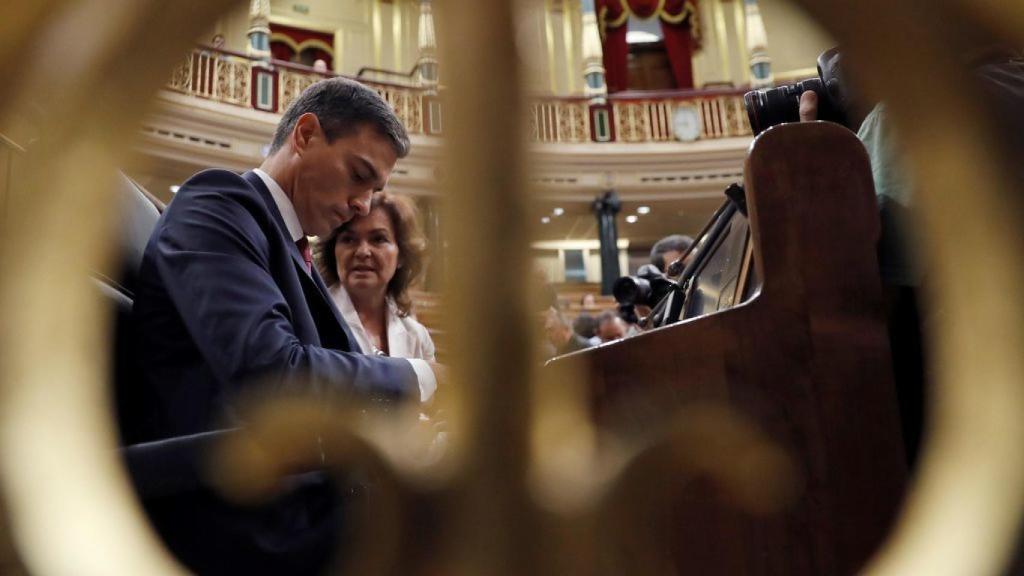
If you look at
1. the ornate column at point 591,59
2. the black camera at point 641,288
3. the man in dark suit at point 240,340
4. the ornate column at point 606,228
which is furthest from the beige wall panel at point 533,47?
the ornate column at point 591,59

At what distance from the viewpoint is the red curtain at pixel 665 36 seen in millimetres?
10891

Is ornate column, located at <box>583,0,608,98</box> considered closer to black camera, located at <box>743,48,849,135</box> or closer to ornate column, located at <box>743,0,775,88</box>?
ornate column, located at <box>743,0,775,88</box>

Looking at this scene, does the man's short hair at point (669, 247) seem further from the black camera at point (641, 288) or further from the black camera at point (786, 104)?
the black camera at point (786, 104)

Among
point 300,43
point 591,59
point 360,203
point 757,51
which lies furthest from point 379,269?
point 757,51

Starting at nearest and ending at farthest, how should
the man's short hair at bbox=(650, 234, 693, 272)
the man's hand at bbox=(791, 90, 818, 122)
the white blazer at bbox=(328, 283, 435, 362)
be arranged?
the man's hand at bbox=(791, 90, 818, 122), the white blazer at bbox=(328, 283, 435, 362), the man's short hair at bbox=(650, 234, 693, 272)

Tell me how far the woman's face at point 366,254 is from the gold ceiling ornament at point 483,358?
1516mm

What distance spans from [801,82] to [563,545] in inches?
37.6

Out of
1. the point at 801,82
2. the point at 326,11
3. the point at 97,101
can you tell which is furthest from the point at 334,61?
the point at 97,101

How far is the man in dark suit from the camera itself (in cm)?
69

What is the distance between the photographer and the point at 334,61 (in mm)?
10531

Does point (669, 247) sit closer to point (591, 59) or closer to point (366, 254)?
point (366, 254)

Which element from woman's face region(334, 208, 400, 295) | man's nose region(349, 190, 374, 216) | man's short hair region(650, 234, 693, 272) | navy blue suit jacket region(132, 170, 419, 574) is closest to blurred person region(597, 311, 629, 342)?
man's short hair region(650, 234, 693, 272)

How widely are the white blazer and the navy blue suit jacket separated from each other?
0.77 m

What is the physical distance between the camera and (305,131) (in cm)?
102
